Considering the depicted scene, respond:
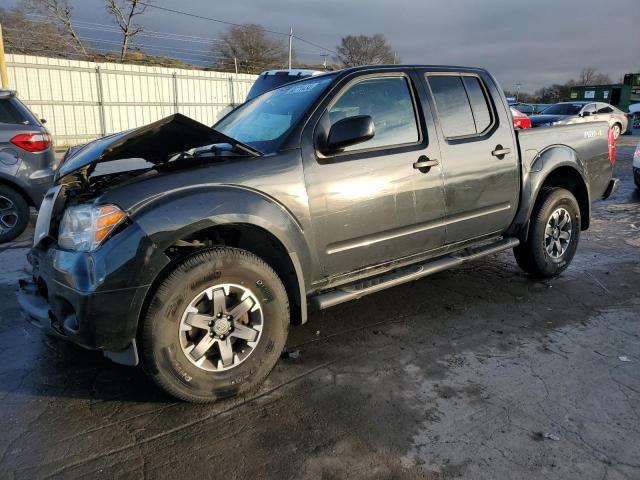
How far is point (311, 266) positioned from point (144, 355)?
1.11 meters

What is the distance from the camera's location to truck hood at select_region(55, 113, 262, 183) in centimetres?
293

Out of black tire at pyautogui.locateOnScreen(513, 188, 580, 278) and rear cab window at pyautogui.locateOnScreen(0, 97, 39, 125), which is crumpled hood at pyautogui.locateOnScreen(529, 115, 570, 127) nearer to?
black tire at pyautogui.locateOnScreen(513, 188, 580, 278)

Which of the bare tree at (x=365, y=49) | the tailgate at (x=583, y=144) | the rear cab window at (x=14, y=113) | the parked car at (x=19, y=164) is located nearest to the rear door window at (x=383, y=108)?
the tailgate at (x=583, y=144)

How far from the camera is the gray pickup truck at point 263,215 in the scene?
2.63 meters

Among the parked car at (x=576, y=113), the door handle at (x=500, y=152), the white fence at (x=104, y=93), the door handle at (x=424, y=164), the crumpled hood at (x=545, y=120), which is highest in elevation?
the white fence at (x=104, y=93)

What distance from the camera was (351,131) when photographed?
10.2ft

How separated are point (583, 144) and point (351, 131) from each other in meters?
3.06

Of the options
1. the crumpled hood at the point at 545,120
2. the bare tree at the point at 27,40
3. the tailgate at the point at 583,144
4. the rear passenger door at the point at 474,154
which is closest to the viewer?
the rear passenger door at the point at 474,154

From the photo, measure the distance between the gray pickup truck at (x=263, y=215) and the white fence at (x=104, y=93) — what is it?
14963 millimetres

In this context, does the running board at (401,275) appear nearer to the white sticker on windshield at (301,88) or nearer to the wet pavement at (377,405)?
the wet pavement at (377,405)

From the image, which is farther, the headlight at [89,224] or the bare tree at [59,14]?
the bare tree at [59,14]

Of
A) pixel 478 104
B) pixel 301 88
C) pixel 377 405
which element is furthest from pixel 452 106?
pixel 377 405

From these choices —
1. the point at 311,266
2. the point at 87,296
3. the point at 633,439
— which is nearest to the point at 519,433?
the point at 633,439

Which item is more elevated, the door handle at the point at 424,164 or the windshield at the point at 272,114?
the windshield at the point at 272,114
